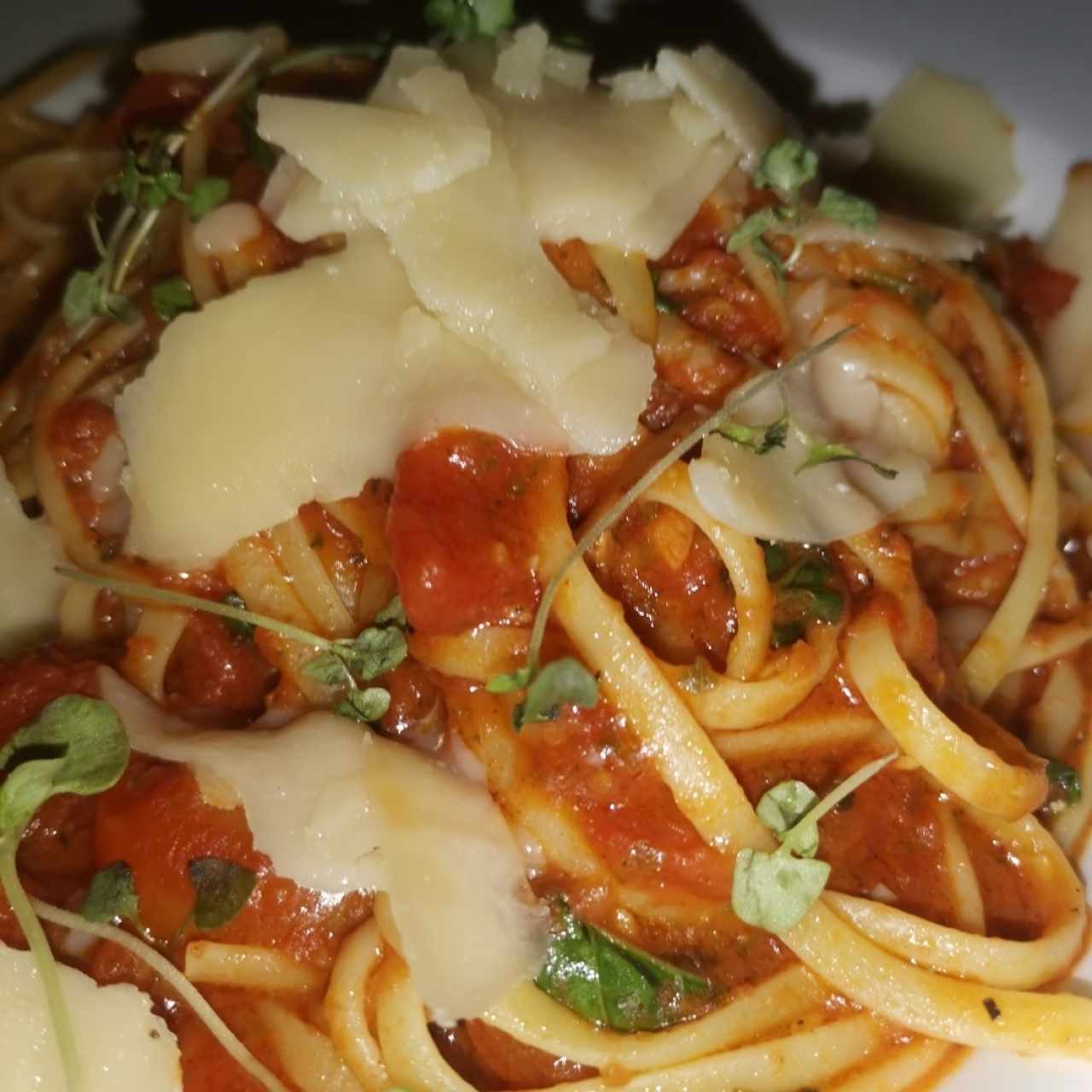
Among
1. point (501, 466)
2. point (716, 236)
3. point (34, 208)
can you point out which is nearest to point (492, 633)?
point (501, 466)

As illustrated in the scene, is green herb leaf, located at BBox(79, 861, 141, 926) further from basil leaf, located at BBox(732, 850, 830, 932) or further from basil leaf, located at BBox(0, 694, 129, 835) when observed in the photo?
basil leaf, located at BBox(732, 850, 830, 932)

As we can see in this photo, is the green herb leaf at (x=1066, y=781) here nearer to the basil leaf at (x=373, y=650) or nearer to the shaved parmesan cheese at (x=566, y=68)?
the basil leaf at (x=373, y=650)

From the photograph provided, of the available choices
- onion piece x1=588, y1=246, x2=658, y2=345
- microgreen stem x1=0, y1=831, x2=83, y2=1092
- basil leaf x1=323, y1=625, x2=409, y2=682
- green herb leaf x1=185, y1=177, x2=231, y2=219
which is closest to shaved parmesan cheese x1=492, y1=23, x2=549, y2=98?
onion piece x1=588, y1=246, x2=658, y2=345

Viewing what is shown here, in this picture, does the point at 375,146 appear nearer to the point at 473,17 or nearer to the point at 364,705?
the point at 473,17

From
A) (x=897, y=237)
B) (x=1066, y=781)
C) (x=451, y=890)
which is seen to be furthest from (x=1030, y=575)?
(x=451, y=890)

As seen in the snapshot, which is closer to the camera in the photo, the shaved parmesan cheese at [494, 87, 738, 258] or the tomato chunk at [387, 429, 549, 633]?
the tomato chunk at [387, 429, 549, 633]

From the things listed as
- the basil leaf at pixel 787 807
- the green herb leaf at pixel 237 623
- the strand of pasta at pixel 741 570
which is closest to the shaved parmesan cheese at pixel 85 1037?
the green herb leaf at pixel 237 623

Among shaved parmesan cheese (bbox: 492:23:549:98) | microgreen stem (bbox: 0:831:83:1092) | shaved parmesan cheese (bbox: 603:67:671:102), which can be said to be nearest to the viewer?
microgreen stem (bbox: 0:831:83:1092)
